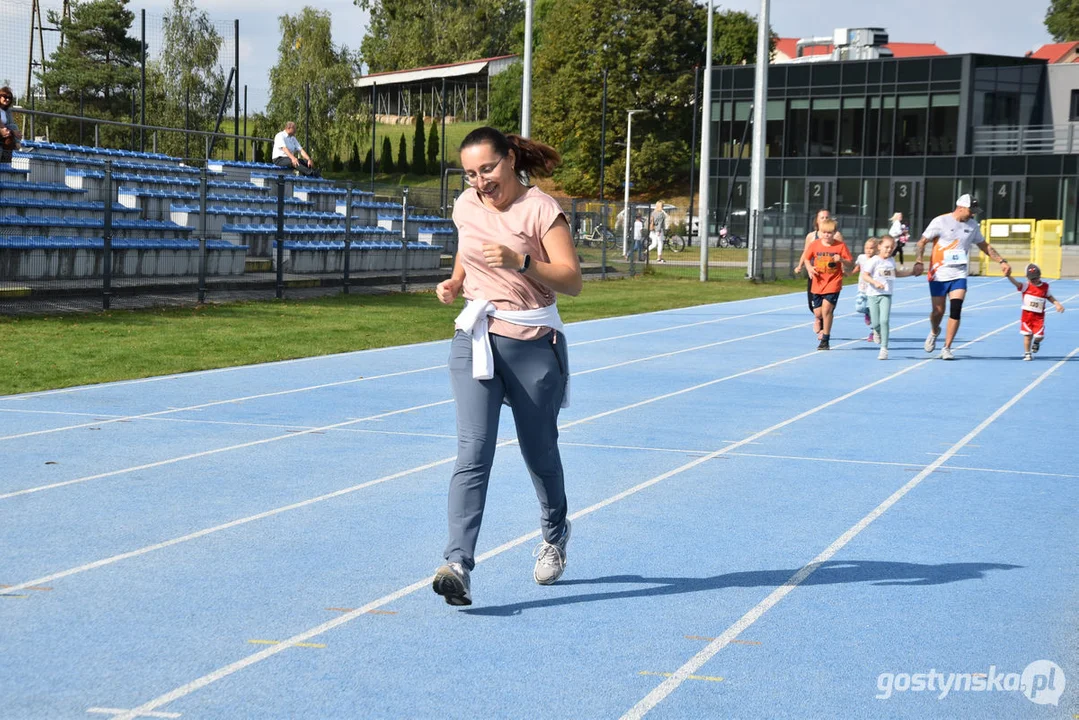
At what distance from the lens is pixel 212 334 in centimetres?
1759

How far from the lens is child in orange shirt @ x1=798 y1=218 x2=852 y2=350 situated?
17.9 meters

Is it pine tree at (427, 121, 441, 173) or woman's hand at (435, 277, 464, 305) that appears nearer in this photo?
woman's hand at (435, 277, 464, 305)

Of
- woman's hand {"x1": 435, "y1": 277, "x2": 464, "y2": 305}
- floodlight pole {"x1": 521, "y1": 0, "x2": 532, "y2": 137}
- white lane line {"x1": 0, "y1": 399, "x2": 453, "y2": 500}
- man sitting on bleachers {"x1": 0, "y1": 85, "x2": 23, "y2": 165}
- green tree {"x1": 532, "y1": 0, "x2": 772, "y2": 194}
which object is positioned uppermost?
green tree {"x1": 532, "y1": 0, "x2": 772, "y2": 194}

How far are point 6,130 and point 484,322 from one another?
19.2m

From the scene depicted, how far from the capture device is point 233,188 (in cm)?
2873

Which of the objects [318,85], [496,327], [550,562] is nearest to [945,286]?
[550,562]

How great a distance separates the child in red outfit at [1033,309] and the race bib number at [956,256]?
117 cm

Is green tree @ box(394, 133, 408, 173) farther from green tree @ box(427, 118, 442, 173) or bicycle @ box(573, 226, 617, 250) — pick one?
bicycle @ box(573, 226, 617, 250)

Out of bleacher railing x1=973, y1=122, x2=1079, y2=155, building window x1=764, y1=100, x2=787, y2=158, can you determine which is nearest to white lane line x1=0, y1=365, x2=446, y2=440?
bleacher railing x1=973, y1=122, x2=1079, y2=155

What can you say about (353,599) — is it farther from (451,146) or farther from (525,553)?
(451,146)

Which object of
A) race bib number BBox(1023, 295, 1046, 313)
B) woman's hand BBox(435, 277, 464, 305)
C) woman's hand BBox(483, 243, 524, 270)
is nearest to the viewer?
woman's hand BBox(483, 243, 524, 270)

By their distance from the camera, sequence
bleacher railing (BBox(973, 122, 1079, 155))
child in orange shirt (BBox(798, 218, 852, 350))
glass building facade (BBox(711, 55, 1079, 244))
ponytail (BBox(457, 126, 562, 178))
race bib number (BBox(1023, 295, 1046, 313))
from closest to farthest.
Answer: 1. ponytail (BBox(457, 126, 562, 178))
2. race bib number (BBox(1023, 295, 1046, 313))
3. child in orange shirt (BBox(798, 218, 852, 350))
4. glass building facade (BBox(711, 55, 1079, 244))
5. bleacher railing (BBox(973, 122, 1079, 155))

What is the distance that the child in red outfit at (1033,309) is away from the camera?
57.4 feet

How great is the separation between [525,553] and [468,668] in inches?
72.6
